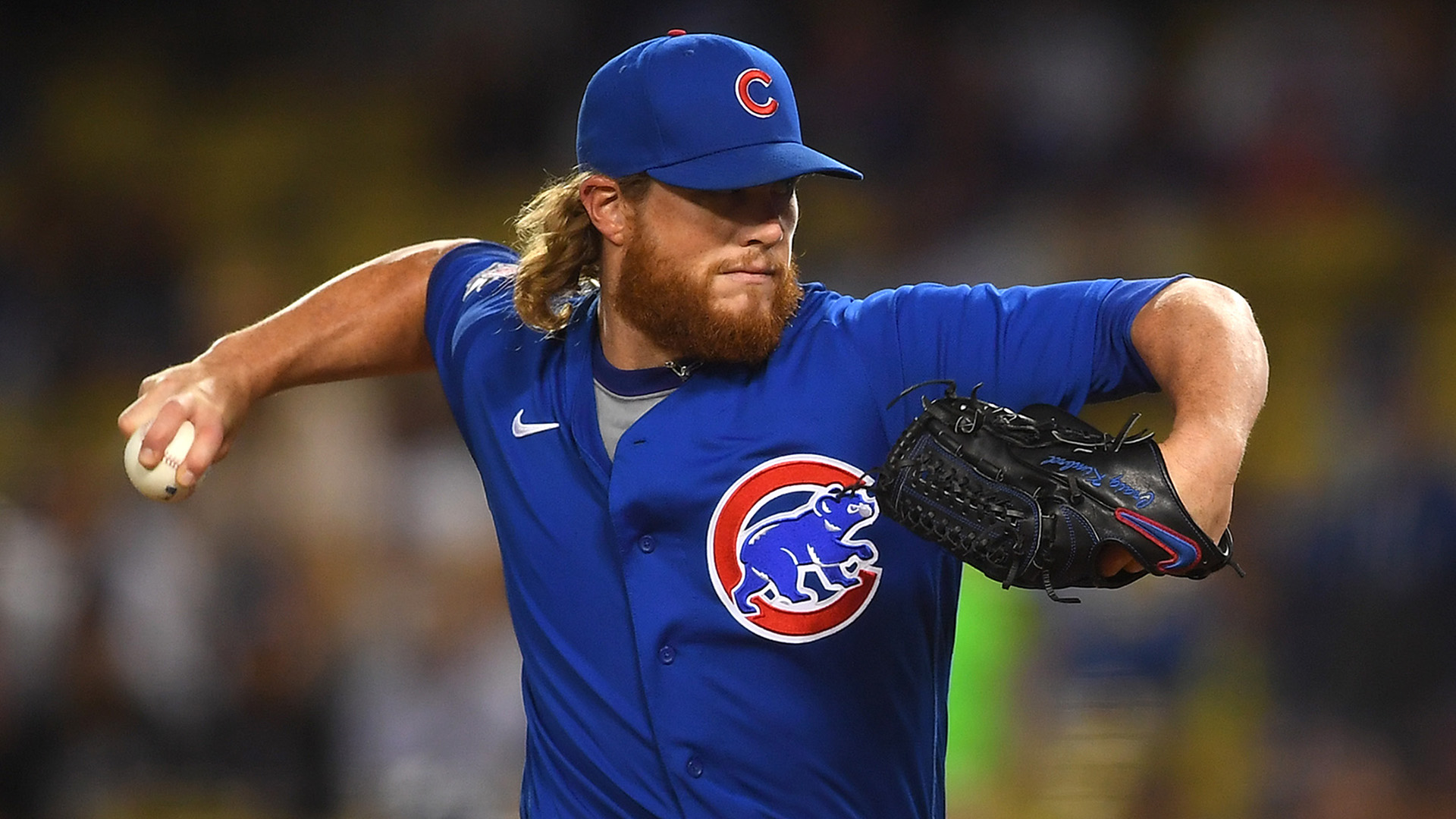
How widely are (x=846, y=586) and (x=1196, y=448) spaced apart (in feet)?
1.90

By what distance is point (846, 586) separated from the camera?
2121 mm

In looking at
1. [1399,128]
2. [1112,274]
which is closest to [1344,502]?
[1112,274]

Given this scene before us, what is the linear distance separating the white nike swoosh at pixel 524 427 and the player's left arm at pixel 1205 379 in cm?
89

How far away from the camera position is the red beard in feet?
7.20

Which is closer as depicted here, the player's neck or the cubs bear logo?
the cubs bear logo

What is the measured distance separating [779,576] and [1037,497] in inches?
19.7

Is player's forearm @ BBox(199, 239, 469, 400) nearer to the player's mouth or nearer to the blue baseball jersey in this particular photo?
the blue baseball jersey

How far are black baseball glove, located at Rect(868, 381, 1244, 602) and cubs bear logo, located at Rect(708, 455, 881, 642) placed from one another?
0.26 metres

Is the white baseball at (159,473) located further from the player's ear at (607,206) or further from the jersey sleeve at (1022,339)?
the jersey sleeve at (1022,339)

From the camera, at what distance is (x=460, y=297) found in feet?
8.66

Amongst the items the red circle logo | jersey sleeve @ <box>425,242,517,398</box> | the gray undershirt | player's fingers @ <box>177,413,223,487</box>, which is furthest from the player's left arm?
player's fingers @ <box>177,413,223,487</box>

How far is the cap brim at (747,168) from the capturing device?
2.15 meters

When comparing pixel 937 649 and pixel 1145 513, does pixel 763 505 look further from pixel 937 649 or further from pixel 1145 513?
pixel 1145 513

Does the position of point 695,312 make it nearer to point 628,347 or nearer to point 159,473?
point 628,347
